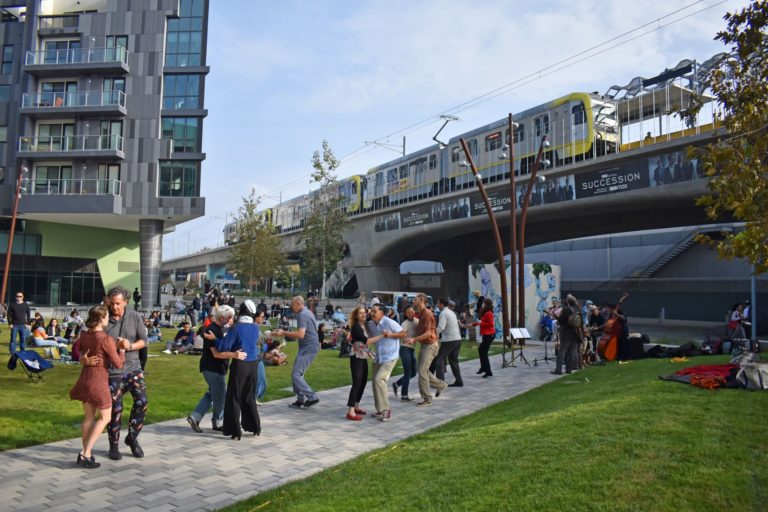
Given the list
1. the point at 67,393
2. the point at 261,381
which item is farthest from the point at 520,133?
the point at 67,393

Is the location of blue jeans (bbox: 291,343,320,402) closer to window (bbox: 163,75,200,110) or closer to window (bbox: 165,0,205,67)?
window (bbox: 163,75,200,110)

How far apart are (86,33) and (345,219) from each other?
850 inches

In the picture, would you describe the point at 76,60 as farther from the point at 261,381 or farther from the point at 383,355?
the point at 383,355

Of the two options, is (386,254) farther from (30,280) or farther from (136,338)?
(136,338)

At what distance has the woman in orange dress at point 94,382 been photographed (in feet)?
19.6

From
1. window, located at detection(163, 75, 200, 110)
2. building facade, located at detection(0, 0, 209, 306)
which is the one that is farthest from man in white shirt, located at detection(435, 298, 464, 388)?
window, located at detection(163, 75, 200, 110)

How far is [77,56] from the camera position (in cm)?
3759

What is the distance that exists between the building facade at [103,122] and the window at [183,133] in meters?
0.07

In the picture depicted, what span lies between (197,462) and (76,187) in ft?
116

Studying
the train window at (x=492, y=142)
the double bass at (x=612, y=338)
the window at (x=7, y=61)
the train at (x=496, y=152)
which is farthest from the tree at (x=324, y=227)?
the double bass at (x=612, y=338)

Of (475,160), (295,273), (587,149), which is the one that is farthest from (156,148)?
(295,273)

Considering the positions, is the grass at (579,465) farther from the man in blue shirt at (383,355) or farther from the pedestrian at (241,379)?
the pedestrian at (241,379)

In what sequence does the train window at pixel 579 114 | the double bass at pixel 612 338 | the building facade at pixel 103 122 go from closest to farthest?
the double bass at pixel 612 338
the train window at pixel 579 114
the building facade at pixel 103 122

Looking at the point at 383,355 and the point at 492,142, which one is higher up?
the point at 492,142
